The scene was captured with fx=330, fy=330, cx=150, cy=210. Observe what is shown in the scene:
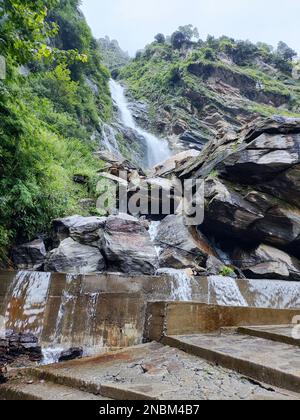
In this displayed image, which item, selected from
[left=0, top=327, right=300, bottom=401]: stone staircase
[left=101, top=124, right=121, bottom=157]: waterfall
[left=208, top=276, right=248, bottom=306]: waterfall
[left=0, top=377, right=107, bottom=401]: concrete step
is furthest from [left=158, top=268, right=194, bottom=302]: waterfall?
[left=101, top=124, right=121, bottom=157]: waterfall

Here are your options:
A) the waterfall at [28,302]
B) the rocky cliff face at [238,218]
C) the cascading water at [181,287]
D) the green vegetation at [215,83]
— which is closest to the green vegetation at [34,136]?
the rocky cliff face at [238,218]

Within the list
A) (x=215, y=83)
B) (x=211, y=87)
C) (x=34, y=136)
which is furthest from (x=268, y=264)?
(x=215, y=83)

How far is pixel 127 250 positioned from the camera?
8727 mm

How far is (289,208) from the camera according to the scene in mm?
12469

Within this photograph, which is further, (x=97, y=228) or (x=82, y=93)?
(x=82, y=93)

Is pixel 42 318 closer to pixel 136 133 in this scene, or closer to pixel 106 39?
pixel 136 133

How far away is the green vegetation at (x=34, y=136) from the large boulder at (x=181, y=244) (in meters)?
3.27

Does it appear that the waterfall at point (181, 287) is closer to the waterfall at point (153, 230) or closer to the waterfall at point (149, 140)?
the waterfall at point (153, 230)

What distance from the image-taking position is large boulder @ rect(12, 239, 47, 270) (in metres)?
8.20

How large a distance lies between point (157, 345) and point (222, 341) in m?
Answer: 0.85

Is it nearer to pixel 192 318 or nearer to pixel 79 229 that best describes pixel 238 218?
pixel 79 229

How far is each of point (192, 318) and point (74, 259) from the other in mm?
4494

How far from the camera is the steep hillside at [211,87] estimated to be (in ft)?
108

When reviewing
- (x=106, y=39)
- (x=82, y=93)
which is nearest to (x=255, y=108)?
(x=82, y=93)
